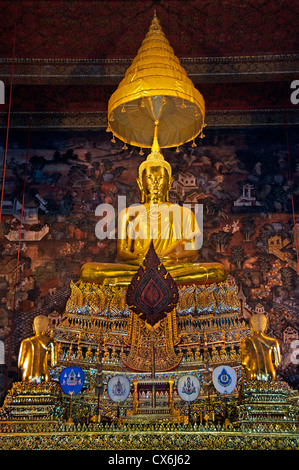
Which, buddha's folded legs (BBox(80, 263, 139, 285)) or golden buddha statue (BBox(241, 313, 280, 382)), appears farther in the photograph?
buddha's folded legs (BBox(80, 263, 139, 285))

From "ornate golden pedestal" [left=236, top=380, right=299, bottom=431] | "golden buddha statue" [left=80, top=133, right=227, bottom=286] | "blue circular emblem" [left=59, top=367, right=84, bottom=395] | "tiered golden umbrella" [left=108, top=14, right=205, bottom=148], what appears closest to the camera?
"ornate golden pedestal" [left=236, top=380, right=299, bottom=431]

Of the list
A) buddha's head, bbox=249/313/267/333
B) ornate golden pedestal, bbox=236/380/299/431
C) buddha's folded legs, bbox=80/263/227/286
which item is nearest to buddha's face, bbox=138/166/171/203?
buddha's folded legs, bbox=80/263/227/286

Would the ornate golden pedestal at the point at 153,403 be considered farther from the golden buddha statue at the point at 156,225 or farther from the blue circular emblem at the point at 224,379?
the golden buddha statue at the point at 156,225

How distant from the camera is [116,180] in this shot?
610 centimetres

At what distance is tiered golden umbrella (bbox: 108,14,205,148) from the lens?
412cm

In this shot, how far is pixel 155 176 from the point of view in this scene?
5121 millimetres

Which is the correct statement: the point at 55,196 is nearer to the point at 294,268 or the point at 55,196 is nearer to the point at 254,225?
the point at 254,225

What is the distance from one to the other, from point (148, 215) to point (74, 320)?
1699 millimetres

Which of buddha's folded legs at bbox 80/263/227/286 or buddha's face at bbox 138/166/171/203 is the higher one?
buddha's face at bbox 138/166/171/203

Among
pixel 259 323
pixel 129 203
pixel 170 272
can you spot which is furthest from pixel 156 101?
pixel 259 323

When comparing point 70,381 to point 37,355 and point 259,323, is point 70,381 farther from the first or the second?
point 259,323

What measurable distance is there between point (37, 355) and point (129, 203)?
3.17 meters

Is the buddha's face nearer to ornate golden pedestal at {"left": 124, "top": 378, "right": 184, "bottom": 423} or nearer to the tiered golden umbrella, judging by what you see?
the tiered golden umbrella

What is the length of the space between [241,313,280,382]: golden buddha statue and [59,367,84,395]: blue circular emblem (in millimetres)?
1101
